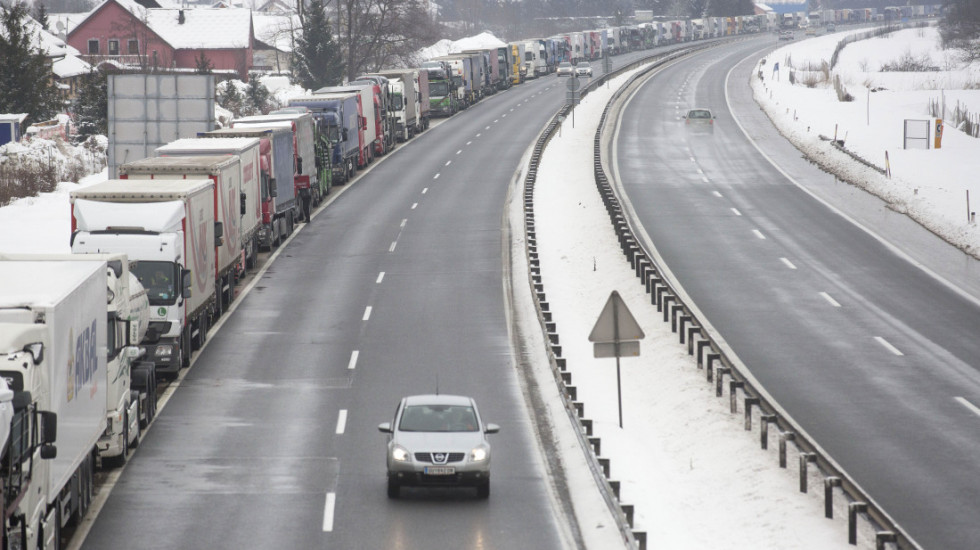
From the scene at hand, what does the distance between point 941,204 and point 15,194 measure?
1354 inches

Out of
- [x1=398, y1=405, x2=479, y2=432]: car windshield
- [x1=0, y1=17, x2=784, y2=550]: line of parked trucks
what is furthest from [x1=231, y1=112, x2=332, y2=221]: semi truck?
[x1=398, y1=405, x2=479, y2=432]: car windshield

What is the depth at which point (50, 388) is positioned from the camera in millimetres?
14023

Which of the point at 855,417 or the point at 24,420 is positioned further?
the point at 855,417

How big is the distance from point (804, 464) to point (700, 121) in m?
58.4

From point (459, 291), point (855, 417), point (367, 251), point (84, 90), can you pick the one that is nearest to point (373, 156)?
point (84, 90)

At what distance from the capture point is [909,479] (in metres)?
19.6

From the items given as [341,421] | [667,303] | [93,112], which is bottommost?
[341,421]

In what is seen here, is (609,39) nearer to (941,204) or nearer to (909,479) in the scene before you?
(941,204)

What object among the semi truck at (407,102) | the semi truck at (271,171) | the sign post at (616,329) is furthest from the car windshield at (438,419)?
the semi truck at (407,102)

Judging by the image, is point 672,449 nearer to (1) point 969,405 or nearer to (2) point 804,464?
(2) point 804,464

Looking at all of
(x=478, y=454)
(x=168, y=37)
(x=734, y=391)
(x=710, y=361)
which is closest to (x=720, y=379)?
(x=734, y=391)

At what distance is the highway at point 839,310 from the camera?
20.4 m

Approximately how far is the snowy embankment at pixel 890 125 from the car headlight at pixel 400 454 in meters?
27.3

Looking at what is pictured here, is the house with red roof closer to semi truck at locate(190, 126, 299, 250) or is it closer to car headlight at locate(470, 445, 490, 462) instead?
semi truck at locate(190, 126, 299, 250)
